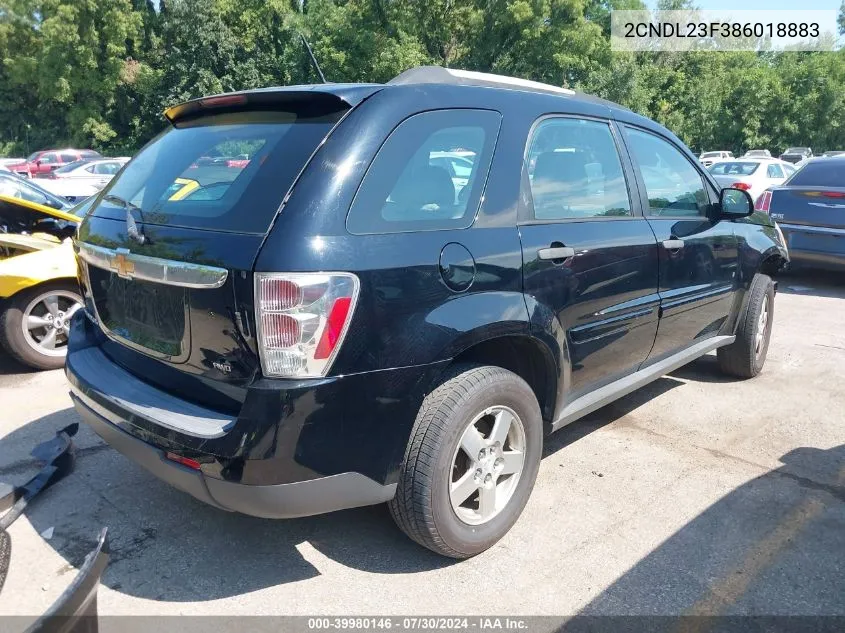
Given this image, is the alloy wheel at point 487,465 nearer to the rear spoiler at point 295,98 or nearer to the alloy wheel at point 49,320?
the rear spoiler at point 295,98

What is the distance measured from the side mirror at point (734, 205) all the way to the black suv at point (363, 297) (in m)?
1.18

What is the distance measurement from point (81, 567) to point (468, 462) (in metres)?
1.51

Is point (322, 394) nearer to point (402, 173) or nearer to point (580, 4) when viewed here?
point (402, 173)

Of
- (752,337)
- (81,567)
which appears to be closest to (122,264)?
(81,567)

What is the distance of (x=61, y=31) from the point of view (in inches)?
1412

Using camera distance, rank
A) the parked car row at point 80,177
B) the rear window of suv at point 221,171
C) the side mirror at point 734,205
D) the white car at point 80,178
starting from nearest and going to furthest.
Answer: the rear window of suv at point 221,171
the side mirror at point 734,205
the parked car row at point 80,177
the white car at point 80,178

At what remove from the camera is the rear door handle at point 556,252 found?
2898 millimetres

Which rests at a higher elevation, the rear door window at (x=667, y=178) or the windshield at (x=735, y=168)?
the rear door window at (x=667, y=178)

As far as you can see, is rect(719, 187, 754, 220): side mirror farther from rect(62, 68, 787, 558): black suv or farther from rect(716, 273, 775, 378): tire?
rect(62, 68, 787, 558): black suv

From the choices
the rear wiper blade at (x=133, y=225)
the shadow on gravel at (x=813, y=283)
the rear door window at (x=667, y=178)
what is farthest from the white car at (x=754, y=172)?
the rear wiper blade at (x=133, y=225)

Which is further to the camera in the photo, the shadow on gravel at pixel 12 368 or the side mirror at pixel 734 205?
the shadow on gravel at pixel 12 368

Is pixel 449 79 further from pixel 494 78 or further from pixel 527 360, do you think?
pixel 527 360

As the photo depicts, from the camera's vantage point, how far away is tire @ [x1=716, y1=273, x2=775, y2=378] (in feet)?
15.8

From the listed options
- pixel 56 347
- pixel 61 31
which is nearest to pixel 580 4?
pixel 61 31
